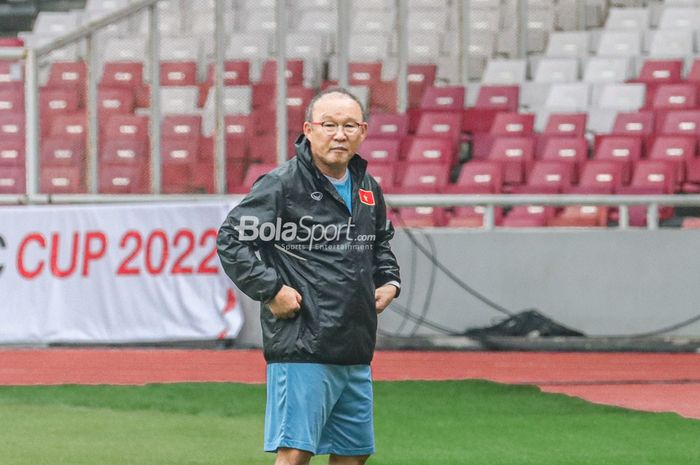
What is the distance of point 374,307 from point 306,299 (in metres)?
0.28

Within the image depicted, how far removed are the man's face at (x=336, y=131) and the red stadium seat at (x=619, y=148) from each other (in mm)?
11815

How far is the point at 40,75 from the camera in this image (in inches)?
624

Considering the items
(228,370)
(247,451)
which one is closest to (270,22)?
(228,370)

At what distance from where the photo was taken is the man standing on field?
553 cm

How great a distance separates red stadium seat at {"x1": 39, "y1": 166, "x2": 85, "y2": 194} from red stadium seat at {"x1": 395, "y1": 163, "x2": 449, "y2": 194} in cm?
336

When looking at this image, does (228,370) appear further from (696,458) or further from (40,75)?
(696,458)

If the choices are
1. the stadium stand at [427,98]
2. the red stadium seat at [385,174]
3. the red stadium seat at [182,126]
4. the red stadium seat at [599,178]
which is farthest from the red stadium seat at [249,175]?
the red stadium seat at [599,178]

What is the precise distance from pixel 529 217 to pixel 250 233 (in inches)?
428

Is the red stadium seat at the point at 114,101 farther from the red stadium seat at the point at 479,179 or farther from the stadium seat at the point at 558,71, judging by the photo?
the stadium seat at the point at 558,71

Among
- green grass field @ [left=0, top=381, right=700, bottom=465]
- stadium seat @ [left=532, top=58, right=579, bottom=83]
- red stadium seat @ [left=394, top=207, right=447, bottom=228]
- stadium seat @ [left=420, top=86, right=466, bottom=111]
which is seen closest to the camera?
green grass field @ [left=0, top=381, right=700, bottom=465]

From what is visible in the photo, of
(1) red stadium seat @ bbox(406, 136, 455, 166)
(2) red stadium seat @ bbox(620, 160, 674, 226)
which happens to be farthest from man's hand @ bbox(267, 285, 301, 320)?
(1) red stadium seat @ bbox(406, 136, 455, 166)

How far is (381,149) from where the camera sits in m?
17.7

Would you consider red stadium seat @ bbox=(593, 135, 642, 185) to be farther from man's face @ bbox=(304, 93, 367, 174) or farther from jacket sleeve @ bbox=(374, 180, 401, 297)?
man's face @ bbox=(304, 93, 367, 174)

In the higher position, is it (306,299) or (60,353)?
(306,299)
